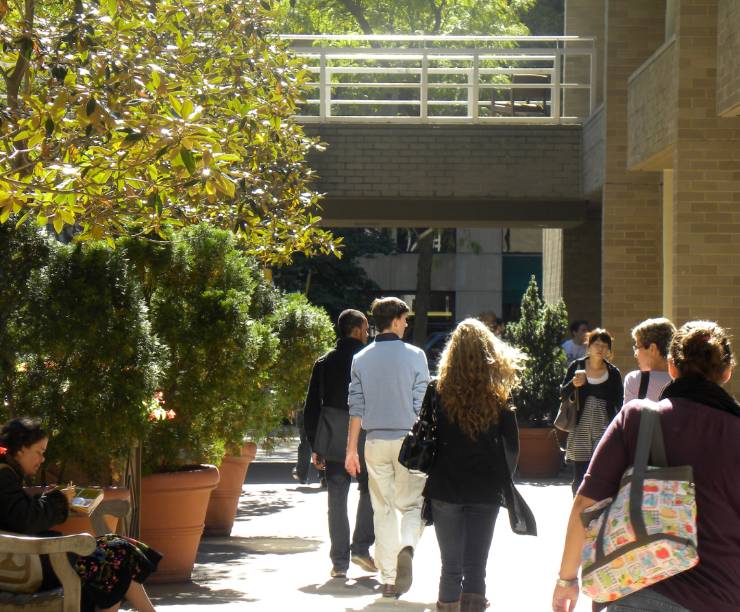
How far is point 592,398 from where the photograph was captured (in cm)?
1043

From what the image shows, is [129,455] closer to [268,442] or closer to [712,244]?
[268,442]

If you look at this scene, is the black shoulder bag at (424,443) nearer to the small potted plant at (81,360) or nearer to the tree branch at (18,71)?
the small potted plant at (81,360)

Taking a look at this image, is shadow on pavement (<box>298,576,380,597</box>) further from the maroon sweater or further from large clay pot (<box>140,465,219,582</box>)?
the maroon sweater

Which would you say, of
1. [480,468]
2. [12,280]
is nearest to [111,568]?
[480,468]

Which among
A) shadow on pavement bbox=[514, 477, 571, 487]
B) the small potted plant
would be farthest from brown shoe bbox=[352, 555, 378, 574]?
shadow on pavement bbox=[514, 477, 571, 487]

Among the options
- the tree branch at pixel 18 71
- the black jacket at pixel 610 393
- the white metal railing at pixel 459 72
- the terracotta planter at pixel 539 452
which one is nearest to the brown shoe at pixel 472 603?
the black jacket at pixel 610 393

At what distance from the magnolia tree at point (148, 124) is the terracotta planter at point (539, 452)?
4.33 m

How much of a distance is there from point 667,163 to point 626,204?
1798 millimetres

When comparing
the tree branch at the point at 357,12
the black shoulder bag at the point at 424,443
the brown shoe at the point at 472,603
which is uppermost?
the tree branch at the point at 357,12

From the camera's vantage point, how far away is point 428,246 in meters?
39.0

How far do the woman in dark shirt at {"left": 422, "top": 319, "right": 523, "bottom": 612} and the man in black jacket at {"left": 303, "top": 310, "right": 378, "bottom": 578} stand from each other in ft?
8.43

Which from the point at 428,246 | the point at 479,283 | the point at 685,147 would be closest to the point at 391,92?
the point at 428,246

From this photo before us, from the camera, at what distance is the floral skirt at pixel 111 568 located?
6.92 meters

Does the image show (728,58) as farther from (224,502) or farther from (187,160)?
(187,160)
